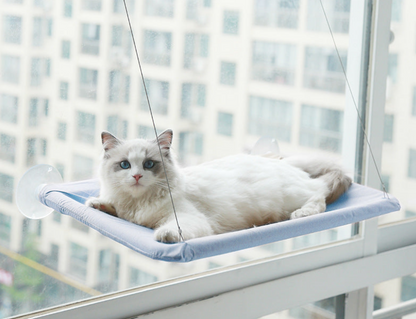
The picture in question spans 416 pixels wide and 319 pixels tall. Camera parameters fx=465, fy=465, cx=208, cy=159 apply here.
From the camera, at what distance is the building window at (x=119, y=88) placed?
1611mm

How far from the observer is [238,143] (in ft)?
6.50

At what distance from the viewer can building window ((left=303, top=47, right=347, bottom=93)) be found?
208 cm

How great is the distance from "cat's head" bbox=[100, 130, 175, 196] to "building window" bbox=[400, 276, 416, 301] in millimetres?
1713

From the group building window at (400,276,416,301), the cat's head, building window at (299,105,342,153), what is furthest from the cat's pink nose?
building window at (400,276,416,301)

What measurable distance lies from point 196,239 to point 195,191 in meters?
0.28

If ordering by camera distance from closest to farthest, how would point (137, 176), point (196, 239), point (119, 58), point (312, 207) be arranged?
point (196, 239) < point (137, 176) < point (312, 207) < point (119, 58)

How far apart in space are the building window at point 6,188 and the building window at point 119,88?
42 centimetres

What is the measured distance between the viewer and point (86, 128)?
62.0 inches

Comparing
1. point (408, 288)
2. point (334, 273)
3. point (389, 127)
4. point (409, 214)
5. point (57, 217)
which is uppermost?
point (389, 127)

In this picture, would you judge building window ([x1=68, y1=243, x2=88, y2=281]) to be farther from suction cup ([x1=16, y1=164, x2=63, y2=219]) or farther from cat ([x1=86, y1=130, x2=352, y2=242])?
cat ([x1=86, y1=130, x2=352, y2=242])

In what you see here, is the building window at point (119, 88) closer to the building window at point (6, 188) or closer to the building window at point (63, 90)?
the building window at point (63, 90)

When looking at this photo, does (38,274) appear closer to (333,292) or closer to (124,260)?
(124,260)

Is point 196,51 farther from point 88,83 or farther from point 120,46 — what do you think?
point 88,83

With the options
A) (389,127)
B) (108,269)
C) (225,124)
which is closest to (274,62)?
(225,124)
